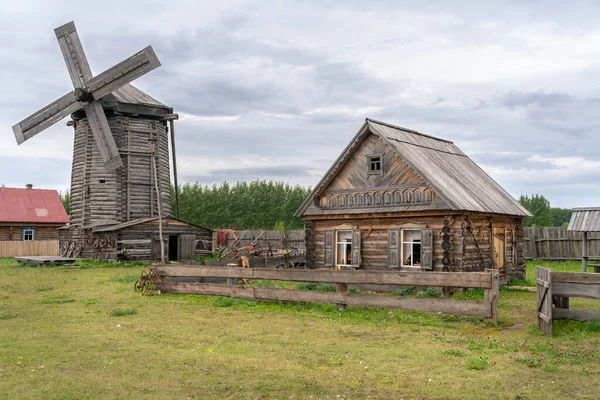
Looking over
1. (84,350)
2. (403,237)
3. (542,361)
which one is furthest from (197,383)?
(403,237)

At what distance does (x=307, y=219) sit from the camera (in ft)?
82.9

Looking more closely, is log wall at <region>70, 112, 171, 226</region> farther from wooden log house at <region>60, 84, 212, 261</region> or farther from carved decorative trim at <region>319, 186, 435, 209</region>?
carved decorative trim at <region>319, 186, 435, 209</region>

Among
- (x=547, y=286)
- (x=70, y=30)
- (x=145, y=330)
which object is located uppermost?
(x=70, y=30)

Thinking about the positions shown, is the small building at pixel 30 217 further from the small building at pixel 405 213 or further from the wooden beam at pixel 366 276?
the wooden beam at pixel 366 276

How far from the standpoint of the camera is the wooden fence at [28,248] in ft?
149

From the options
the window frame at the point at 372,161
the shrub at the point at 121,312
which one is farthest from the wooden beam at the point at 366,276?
the window frame at the point at 372,161

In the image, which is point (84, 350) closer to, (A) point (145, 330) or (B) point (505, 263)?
(A) point (145, 330)

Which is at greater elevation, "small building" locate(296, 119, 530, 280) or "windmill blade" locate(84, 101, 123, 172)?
"windmill blade" locate(84, 101, 123, 172)

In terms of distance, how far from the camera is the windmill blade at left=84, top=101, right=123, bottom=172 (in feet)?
126

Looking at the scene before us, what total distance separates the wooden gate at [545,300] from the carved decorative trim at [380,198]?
29.8 feet

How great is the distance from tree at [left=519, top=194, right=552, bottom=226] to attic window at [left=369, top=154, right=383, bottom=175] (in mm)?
63470

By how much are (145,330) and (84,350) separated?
2193mm

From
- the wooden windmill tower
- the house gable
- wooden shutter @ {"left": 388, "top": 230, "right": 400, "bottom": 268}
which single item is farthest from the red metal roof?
wooden shutter @ {"left": 388, "top": 230, "right": 400, "bottom": 268}

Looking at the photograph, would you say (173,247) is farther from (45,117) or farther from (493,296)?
(493,296)
